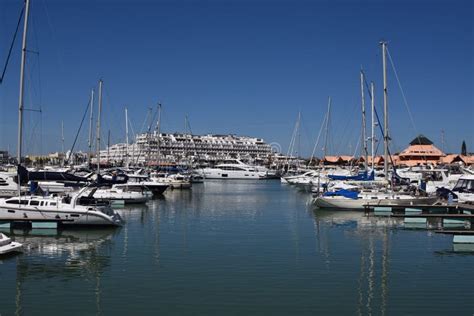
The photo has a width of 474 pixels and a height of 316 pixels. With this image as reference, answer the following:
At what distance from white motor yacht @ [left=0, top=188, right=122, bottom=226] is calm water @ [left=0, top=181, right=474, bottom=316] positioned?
2.49ft

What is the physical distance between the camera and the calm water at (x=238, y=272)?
14.3m

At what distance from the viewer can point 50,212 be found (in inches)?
1093

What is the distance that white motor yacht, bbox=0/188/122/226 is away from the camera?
2773cm

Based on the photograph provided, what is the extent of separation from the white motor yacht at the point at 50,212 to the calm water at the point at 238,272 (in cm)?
Answer: 76

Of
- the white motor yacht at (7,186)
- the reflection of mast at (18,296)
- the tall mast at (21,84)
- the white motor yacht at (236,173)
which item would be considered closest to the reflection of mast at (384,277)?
the reflection of mast at (18,296)

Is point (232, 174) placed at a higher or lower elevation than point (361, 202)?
higher

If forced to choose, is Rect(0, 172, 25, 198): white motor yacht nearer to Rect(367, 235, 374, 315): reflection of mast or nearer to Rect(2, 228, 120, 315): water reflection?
Rect(2, 228, 120, 315): water reflection

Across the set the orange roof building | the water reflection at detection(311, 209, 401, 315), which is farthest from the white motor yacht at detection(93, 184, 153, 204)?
the orange roof building

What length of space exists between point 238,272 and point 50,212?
1373 centimetres

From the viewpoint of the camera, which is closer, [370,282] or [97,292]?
[97,292]

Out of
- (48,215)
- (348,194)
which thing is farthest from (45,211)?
(348,194)

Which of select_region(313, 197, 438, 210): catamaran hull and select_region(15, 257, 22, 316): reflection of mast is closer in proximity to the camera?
select_region(15, 257, 22, 316): reflection of mast

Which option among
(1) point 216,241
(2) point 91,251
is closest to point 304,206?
(1) point 216,241

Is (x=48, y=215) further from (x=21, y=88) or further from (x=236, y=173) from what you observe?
(x=236, y=173)
